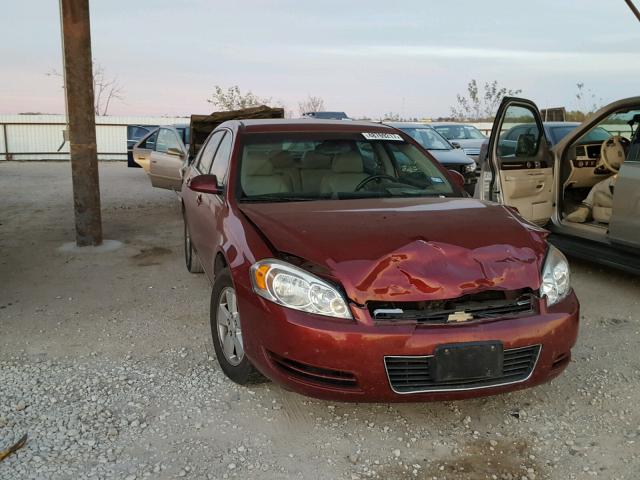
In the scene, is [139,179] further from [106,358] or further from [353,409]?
[353,409]

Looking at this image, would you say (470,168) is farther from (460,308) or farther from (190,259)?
(460,308)

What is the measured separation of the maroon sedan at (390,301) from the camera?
269 centimetres

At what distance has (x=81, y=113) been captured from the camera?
679cm

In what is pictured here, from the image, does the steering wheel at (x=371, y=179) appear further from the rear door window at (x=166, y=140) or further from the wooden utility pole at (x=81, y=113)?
the rear door window at (x=166, y=140)

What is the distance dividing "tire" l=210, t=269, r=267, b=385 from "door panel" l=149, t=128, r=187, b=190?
586 cm

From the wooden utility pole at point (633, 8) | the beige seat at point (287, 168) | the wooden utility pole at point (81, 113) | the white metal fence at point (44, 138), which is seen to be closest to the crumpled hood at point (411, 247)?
the beige seat at point (287, 168)

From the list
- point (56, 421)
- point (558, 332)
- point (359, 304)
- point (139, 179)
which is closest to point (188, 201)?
point (56, 421)

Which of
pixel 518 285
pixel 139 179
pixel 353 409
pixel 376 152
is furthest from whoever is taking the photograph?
pixel 139 179

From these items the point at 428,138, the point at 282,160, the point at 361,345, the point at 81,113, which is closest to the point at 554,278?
the point at 361,345

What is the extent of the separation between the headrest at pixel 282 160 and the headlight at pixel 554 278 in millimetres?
1830

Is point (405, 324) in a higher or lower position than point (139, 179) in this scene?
higher

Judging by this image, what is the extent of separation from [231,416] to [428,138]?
31.2 ft

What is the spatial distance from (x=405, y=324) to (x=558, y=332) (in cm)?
81

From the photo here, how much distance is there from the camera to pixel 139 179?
1623cm
